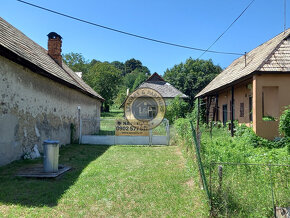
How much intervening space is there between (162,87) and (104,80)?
64.5 feet

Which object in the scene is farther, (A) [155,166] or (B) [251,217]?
(A) [155,166]

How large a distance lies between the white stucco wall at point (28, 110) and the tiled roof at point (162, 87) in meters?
15.9

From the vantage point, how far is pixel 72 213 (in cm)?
377

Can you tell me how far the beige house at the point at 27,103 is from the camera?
21.3 ft

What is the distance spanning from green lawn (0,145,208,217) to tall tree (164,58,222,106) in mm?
32528

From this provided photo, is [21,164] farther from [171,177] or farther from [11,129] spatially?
[171,177]

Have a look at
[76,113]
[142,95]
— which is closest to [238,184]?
[76,113]

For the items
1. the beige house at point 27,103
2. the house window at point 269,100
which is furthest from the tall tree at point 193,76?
the beige house at point 27,103

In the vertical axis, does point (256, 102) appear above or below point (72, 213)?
above

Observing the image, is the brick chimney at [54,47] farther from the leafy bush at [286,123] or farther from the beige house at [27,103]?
the leafy bush at [286,123]

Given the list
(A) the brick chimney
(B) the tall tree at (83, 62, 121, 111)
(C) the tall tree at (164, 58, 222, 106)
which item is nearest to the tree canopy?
(B) the tall tree at (83, 62, 121, 111)

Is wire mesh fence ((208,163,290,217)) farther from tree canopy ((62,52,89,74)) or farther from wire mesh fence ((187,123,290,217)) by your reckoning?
tree canopy ((62,52,89,74))

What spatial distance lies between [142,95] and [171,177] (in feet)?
65.0

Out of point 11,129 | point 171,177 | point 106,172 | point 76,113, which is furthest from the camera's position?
point 76,113
